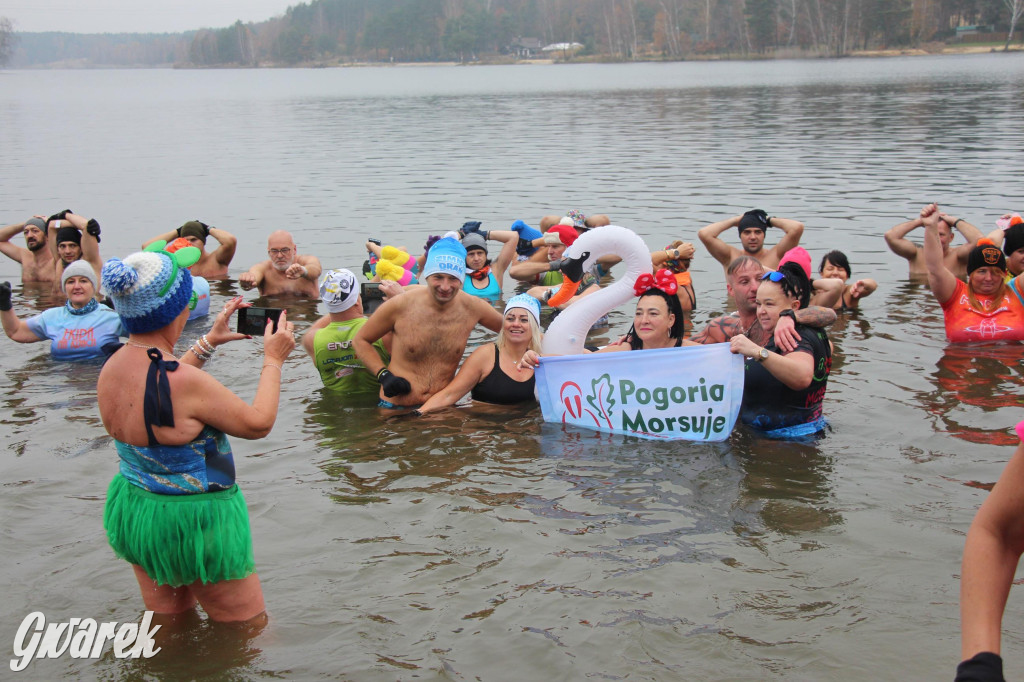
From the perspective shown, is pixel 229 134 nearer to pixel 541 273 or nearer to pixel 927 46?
pixel 541 273

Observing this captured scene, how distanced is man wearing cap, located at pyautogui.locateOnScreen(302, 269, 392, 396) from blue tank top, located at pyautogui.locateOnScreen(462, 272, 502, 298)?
150 inches

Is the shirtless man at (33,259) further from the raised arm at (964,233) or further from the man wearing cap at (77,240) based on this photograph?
the raised arm at (964,233)

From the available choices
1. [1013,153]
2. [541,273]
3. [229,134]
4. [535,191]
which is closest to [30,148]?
[229,134]

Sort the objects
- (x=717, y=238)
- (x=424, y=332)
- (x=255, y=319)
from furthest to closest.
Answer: (x=717, y=238) → (x=424, y=332) → (x=255, y=319)

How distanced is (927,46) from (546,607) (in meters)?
126

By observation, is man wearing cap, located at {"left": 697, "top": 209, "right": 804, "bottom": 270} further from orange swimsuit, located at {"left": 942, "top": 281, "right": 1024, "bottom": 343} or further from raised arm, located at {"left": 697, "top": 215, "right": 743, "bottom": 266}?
orange swimsuit, located at {"left": 942, "top": 281, "right": 1024, "bottom": 343}

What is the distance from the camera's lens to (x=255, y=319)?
5.02 metres

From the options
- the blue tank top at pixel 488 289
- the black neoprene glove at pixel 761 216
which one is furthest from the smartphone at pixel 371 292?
the black neoprene glove at pixel 761 216

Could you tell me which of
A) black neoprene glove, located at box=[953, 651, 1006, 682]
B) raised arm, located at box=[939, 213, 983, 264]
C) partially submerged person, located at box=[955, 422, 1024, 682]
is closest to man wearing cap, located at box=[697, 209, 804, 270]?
raised arm, located at box=[939, 213, 983, 264]

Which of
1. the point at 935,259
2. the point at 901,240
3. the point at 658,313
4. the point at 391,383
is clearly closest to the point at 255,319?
the point at 391,383

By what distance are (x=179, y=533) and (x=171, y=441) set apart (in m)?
0.47

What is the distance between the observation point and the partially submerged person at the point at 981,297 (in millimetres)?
10102

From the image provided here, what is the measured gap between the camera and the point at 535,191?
79.9ft

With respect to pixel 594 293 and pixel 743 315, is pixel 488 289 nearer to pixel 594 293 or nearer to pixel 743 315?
pixel 594 293
